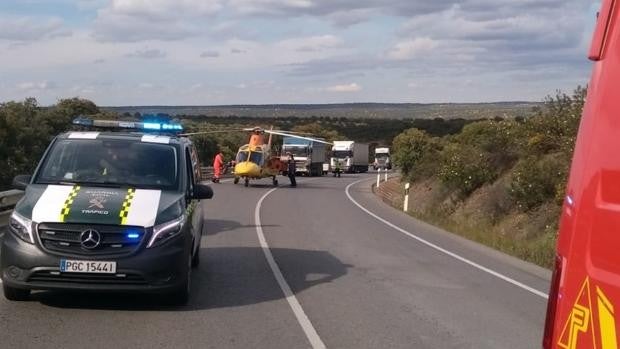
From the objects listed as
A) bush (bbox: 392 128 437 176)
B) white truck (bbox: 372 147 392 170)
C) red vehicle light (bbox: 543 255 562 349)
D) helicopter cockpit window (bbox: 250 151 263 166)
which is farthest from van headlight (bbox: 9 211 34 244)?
white truck (bbox: 372 147 392 170)

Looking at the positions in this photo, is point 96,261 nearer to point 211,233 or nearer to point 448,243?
point 211,233

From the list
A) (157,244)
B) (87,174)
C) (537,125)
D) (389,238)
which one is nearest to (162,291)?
(157,244)

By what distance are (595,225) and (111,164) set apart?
24.8 ft

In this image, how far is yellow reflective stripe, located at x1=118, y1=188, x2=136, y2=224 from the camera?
328 inches

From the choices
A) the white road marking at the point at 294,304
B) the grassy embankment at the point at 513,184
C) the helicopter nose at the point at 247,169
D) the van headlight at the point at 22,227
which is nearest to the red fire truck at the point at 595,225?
the white road marking at the point at 294,304

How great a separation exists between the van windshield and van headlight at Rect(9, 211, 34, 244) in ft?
2.95

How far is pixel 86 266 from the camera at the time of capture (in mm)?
8148

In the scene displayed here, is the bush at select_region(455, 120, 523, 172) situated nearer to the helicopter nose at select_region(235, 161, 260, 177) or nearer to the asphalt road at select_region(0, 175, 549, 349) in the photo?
the helicopter nose at select_region(235, 161, 260, 177)

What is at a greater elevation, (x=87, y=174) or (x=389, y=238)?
(x=87, y=174)

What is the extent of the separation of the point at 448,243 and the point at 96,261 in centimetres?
1147

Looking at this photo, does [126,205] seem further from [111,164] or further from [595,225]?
[595,225]

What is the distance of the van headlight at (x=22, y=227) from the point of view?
8.25 m

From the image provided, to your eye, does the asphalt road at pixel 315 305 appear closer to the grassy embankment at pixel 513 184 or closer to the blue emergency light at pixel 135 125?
the blue emergency light at pixel 135 125

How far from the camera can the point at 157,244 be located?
8.42 meters
